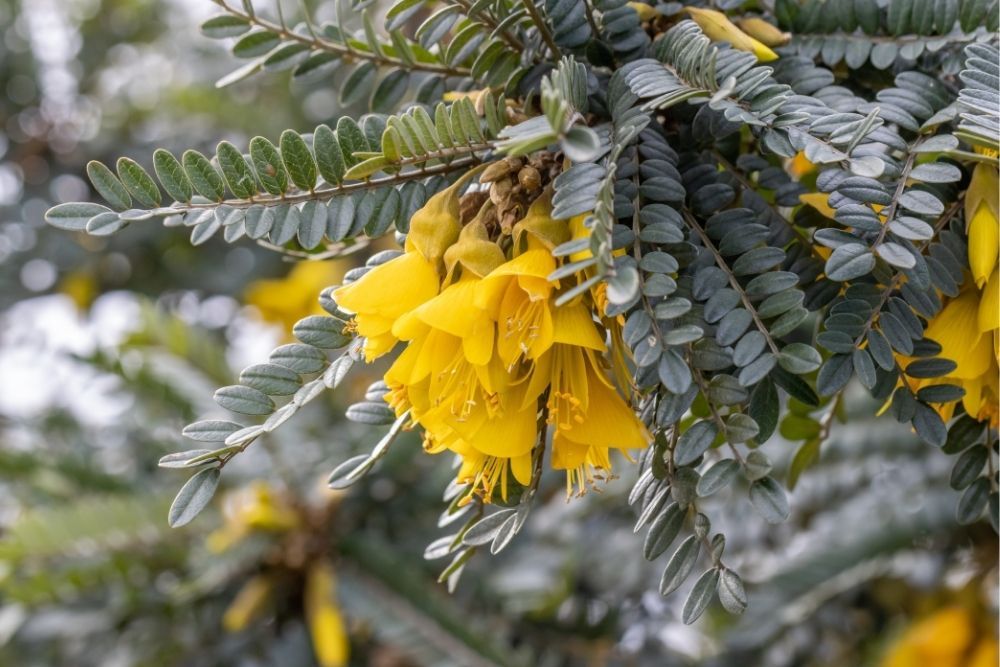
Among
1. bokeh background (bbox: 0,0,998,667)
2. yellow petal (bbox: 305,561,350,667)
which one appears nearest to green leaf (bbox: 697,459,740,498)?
bokeh background (bbox: 0,0,998,667)

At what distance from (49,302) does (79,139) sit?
0.32 metres

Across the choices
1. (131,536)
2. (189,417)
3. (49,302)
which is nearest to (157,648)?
(131,536)

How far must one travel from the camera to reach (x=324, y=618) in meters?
1.28

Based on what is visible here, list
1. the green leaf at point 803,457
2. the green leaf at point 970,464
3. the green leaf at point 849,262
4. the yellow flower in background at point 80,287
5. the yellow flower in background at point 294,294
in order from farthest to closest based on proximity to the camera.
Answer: the yellow flower in background at point 80,287 → the yellow flower in background at point 294,294 → the green leaf at point 803,457 → the green leaf at point 970,464 → the green leaf at point 849,262

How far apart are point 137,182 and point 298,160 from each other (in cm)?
10

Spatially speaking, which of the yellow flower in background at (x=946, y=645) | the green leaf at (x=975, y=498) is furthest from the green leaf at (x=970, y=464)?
the yellow flower in background at (x=946, y=645)

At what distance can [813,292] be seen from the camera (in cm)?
58

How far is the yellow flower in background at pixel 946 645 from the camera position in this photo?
48.1 inches

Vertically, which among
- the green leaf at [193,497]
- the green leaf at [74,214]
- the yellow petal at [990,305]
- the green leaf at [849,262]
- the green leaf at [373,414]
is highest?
the green leaf at [74,214]

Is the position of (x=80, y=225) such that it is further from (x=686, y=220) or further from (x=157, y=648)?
(x=157, y=648)

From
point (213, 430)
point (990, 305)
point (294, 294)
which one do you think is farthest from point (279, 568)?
point (990, 305)

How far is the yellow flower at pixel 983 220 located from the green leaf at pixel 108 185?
19.8 inches

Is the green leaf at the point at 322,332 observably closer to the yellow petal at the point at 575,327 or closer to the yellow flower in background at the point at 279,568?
the yellow petal at the point at 575,327

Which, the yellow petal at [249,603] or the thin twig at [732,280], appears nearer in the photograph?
the thin twig at [732,280]
